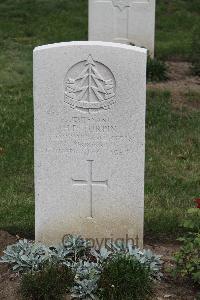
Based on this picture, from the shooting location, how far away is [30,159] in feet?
24.6

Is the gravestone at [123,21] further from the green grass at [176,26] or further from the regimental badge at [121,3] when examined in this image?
the green grass at [176,26]

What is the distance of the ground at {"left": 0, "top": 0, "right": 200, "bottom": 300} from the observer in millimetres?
5828

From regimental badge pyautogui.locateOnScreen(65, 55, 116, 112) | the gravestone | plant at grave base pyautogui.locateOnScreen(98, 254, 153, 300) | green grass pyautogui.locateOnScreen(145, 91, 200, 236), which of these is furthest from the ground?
regimental badge pyautogui.locateOnScreen(65, 55, 116, 112)

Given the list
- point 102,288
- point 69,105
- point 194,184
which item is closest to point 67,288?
point 102,288

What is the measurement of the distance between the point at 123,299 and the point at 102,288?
0.48ft

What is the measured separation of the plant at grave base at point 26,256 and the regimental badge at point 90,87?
3.23 ft

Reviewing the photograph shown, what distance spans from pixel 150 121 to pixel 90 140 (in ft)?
12.7

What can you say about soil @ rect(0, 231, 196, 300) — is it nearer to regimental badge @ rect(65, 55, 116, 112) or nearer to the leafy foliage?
the leafy foliage

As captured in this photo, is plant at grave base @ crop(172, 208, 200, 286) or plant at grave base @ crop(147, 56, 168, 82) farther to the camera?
plant at grave base @ crop(147, 56, 168, 82)

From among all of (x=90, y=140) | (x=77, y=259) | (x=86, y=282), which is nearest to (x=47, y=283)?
(x=86, y=282)

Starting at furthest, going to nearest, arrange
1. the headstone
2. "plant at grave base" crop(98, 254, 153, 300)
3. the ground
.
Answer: the ground < the headstone < "plant at grave base" crop(98, 254, 153, 300)

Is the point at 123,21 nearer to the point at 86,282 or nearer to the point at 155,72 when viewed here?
the point at 155,72

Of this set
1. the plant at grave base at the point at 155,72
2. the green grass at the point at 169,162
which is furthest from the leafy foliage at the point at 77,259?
the plant at grave base at the point at 155,72

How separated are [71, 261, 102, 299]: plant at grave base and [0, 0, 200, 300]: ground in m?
0.41
